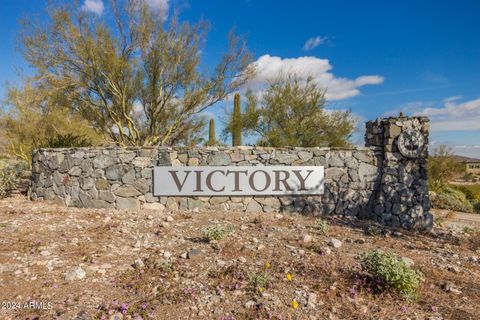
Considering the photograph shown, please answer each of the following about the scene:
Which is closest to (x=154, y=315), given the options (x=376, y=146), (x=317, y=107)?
(x=376, y=146)

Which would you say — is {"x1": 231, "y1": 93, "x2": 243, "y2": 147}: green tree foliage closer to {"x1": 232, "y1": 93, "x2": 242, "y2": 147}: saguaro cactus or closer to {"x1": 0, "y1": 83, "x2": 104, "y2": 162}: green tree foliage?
{"x1": 232, "y1": 93, "x2": 242, "y2": 147}: saguaro cactus

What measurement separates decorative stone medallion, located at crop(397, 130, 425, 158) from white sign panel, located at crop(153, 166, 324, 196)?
7.28ft

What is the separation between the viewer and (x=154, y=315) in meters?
3.03

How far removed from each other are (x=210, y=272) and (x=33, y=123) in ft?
47.1

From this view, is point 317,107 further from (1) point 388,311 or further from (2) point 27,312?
(2) point 27,312

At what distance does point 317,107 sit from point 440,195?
685 cm

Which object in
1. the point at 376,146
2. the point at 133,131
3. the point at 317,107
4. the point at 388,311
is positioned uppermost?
the point at 317,107

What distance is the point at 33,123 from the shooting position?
1452 centimetres

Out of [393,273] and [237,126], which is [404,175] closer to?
[393,273]

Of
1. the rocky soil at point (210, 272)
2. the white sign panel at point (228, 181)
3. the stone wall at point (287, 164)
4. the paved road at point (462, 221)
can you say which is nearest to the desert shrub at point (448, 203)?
the paved road at point (462, 221)

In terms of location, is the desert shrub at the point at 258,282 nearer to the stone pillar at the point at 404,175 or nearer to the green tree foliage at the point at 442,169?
the stone pillar at the point at 404,175

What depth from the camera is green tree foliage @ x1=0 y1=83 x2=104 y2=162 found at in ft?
44.7

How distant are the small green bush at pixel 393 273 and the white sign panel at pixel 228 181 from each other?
3.83 m

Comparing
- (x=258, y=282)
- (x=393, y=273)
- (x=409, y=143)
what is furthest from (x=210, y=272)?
(x=409, y=143)
